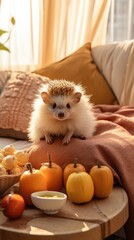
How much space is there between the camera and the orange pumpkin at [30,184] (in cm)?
122

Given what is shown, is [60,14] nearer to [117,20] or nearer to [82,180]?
[117,20]

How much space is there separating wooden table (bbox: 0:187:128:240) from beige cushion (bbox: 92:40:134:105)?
1.19 meters

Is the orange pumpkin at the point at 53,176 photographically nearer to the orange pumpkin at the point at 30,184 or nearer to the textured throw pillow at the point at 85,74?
the orange pumpkin at the point at 30,184

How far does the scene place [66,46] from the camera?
9.96ft

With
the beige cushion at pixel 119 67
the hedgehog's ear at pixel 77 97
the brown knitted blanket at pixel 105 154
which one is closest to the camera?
the brown knitted blanket at pixel 105 154

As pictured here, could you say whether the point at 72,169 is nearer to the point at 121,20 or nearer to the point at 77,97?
the point at 77,97

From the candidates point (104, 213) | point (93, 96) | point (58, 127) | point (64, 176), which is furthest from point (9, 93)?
point (104, 213)

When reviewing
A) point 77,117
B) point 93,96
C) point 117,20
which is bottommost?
point 93,96

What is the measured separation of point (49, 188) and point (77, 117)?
14.0 inches

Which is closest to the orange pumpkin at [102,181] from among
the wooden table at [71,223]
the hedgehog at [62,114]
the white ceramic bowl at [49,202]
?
the wooden table at [71,223]

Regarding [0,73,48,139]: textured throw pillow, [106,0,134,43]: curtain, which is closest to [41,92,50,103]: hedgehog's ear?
[0,73,48,139]: textured throw pillow

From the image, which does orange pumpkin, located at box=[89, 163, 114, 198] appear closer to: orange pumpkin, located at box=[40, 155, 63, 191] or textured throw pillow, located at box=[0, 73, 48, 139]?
orange pumpkin, located at box=[40, 155, 63, 191]

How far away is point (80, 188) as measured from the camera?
1198 mm

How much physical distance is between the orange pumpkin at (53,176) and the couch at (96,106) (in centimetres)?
11
